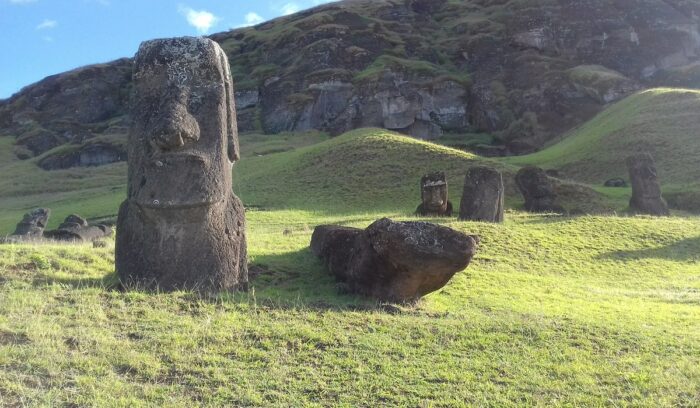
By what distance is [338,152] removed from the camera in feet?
131

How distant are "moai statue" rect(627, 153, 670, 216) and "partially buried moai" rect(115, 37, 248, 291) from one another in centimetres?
2152

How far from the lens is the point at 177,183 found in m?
9.41

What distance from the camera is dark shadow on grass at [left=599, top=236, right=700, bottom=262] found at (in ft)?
58.4

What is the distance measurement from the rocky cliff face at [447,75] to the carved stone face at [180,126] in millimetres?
61214

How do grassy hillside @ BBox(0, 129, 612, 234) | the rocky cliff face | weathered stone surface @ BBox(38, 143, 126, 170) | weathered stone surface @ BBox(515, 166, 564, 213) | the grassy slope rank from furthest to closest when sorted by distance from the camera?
the rocky cliff face → weathered stone surface @ BBox(38, 143, 126, 170) → the grassy slope → grassy hillside @ BBox(0, 129, 612, 234) → weathered stone surface @ BBox(515, 166, 564, 213)

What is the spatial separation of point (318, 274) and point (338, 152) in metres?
28.2

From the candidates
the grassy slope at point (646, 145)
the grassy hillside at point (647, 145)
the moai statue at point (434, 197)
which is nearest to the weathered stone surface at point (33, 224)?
the moai statue at point (434, 197)

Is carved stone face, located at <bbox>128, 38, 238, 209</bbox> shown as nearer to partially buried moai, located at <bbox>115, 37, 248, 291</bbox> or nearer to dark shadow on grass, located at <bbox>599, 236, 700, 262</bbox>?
partially buried moai, located at <bbox>115, 37, 248, 291</bbox>

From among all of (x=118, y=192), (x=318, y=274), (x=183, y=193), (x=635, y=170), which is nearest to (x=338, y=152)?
(x=118, y=192)

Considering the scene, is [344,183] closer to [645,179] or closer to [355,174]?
[355,174]

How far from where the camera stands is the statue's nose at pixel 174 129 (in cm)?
928

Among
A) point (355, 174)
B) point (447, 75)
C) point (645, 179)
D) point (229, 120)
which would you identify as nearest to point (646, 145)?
point (645, 179)

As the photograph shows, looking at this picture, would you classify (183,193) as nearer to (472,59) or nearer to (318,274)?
(318,274)

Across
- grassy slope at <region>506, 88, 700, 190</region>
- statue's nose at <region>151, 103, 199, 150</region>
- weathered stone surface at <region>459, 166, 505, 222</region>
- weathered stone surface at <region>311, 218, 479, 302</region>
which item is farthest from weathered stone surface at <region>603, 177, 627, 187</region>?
statue's nose at <region>151, 103, 199, 150</region>
